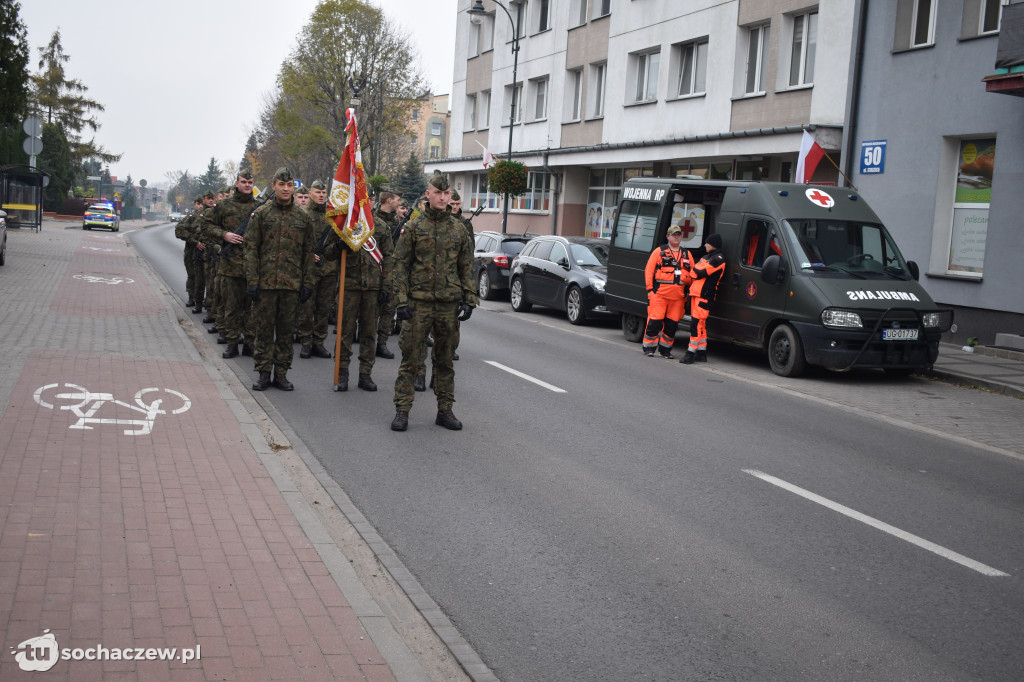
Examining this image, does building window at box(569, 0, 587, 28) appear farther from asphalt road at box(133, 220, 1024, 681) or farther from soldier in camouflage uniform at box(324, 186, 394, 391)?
asphalt road at box(133, 220, 1024, 681)

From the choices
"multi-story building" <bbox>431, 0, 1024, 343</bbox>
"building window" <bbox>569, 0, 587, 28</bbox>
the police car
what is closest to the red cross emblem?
"multi-story building" <bbox>431, 0, 1024, 343</bbox>

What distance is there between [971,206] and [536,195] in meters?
19.7

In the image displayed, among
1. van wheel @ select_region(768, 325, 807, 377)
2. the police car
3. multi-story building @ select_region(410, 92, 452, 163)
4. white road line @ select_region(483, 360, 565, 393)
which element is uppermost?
multi-story building @ select_region(410, 92, 452, 163)

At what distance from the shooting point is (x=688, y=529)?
19.9 feet

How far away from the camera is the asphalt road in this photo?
14.6ft

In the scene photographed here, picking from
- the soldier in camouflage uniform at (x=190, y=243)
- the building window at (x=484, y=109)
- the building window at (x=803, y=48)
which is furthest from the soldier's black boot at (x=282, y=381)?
the building window at (x=484, y=109)

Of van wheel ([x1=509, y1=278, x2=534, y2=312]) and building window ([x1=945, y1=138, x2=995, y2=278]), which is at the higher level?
building window ([x1=945, y1=138, x2=995, y2=278])

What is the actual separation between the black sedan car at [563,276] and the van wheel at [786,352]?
486cm

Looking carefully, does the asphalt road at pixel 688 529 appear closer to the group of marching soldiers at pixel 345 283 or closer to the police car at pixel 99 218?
the group of marching soldiers at pixel 345 283

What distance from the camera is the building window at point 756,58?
23.4m

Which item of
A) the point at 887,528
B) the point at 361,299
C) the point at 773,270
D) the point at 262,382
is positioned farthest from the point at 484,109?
the point at 887,528

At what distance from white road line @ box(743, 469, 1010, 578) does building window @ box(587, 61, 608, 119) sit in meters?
25.4

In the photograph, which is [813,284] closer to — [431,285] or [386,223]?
[386,223]

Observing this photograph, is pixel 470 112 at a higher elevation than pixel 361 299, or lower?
higher
